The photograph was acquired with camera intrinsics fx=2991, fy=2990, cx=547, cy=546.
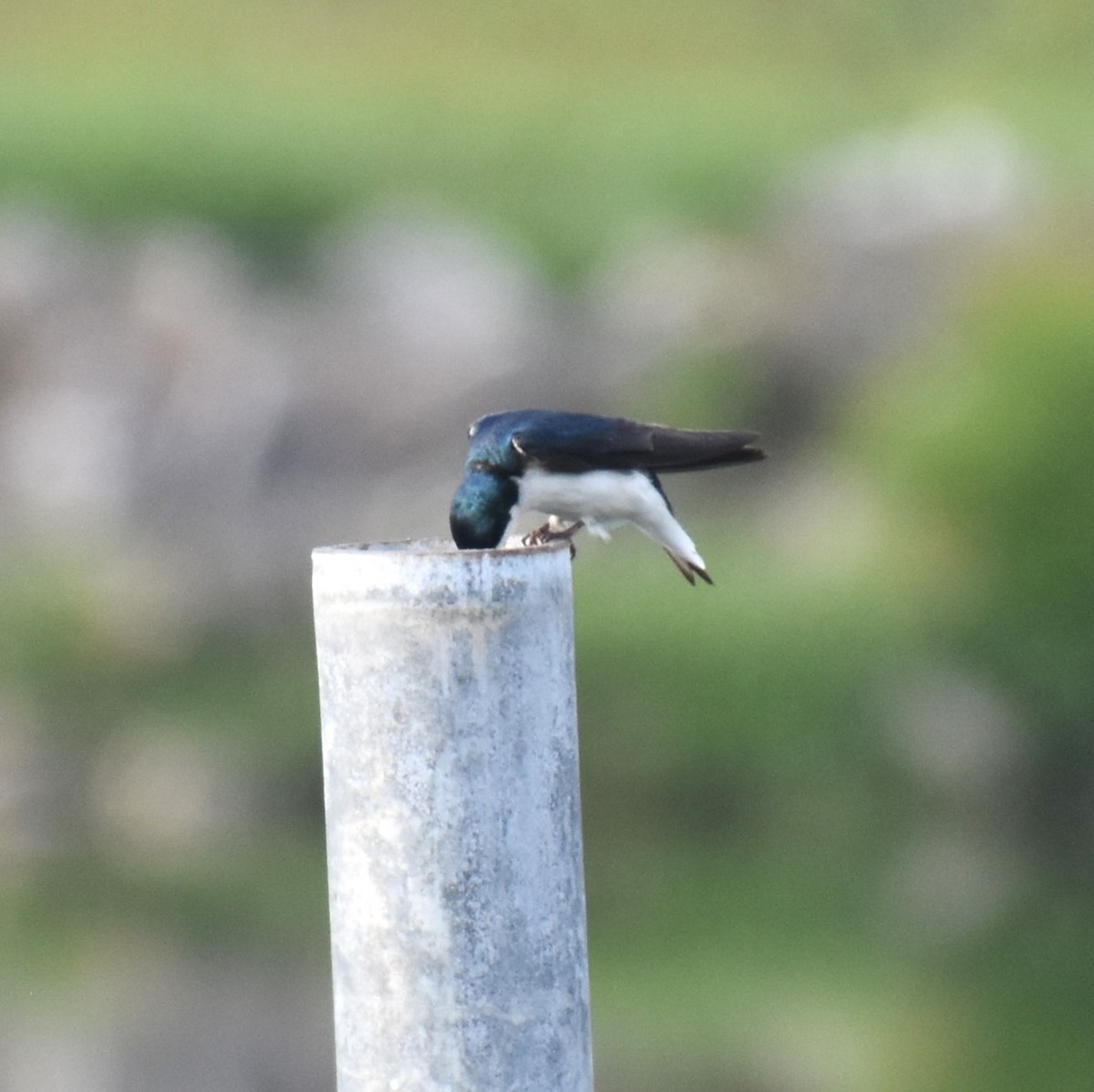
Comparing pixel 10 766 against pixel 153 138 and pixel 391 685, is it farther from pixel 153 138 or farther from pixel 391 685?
pixel 391 685

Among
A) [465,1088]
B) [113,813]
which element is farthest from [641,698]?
[465,1088]

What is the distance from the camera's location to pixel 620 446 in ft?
17.0

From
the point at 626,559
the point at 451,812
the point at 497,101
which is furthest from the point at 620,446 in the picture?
the point at 497,101

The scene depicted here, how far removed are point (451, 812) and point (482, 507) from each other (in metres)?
1.50

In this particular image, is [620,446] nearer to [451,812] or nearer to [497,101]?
[451,812]

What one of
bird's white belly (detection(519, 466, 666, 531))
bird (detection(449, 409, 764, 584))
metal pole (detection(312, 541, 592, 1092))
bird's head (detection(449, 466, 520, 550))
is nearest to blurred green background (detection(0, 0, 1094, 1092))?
bird's white belly (detection(519, 466, 666, 531))

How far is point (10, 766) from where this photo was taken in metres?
17.6

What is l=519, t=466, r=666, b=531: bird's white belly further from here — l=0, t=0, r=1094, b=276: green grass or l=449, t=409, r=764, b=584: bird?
l=0, t=0, r=1094, b=276: green grass

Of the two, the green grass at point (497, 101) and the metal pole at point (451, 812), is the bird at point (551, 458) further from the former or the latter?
the green grass at point (497, 101)

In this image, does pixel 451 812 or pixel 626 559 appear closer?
pixel 451 812

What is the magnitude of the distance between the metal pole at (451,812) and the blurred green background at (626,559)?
25.2ft

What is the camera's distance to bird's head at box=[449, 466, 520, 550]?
5059mm

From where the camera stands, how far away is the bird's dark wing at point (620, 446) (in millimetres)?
5066

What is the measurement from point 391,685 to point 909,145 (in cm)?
2173
